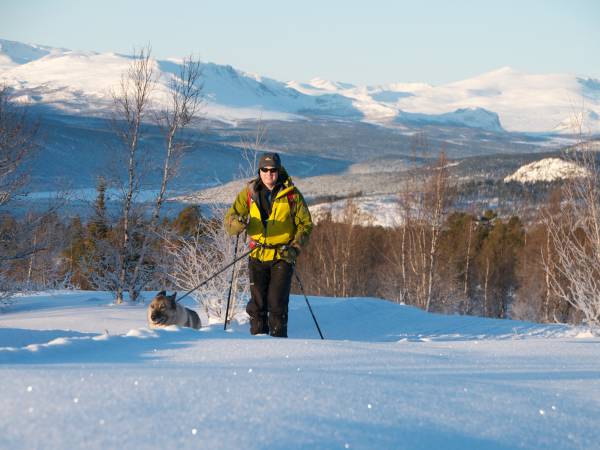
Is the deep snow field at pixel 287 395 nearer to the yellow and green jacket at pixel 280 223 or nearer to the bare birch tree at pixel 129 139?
the yellow and green jacket at pixel 280 223

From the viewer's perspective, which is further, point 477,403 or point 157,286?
point 157,286

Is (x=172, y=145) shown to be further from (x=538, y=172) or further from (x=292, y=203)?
(x=538, y=172)

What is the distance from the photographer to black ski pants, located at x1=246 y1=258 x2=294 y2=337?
677 centimetres

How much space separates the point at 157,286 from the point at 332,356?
50.6 ft

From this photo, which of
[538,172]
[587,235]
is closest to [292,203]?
[587,235]

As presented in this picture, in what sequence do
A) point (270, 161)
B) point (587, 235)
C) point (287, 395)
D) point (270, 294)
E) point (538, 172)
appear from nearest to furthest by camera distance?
point (287, 395)
point (270, 161)
point (270, 294)
point (587, 235)
point (538, 172)

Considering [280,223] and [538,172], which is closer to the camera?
[280,223]

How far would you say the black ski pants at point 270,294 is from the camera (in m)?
6.77

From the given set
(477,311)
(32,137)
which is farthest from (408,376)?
(477,311)

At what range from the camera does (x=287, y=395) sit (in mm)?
3066

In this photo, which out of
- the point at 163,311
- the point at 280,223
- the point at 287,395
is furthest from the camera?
the point at 163,311

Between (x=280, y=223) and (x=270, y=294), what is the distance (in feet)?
2.28

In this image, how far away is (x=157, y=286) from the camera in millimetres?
19266

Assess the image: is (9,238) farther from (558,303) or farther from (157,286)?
(558,303)
